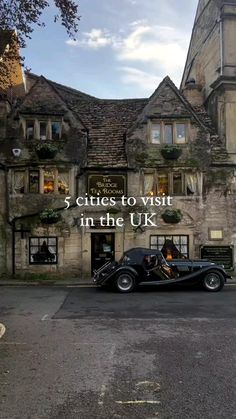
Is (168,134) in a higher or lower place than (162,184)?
higher

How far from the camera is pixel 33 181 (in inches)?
846

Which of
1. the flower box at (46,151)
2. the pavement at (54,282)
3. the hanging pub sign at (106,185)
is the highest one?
the flower box at (46,151)

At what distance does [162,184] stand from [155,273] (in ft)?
21.0

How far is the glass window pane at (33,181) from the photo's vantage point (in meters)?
21.4

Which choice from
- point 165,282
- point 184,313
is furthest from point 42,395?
point 165,282

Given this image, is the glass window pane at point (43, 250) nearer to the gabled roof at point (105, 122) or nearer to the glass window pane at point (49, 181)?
the glass window pane at point (49, 181)

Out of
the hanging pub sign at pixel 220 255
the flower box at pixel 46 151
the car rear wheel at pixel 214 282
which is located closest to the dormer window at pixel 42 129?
the flower box at pixel 46 151

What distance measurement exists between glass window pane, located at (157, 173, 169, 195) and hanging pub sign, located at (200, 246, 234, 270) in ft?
10.9

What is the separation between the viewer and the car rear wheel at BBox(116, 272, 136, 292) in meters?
16.5

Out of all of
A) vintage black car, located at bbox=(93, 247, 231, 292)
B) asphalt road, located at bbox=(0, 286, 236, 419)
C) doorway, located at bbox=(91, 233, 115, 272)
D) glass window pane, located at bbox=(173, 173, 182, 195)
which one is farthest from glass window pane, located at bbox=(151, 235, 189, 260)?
asphalt road, located at bbox=(0, 286, 236, 419)

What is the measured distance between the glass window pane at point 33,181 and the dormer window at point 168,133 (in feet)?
19.6

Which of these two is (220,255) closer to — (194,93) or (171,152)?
(171,152)

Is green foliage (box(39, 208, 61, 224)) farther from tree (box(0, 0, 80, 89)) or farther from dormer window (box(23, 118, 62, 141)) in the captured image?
tree (box(0, 0, 80, 89))

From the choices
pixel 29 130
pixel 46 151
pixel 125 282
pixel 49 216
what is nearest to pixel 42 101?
pixel 29 130
